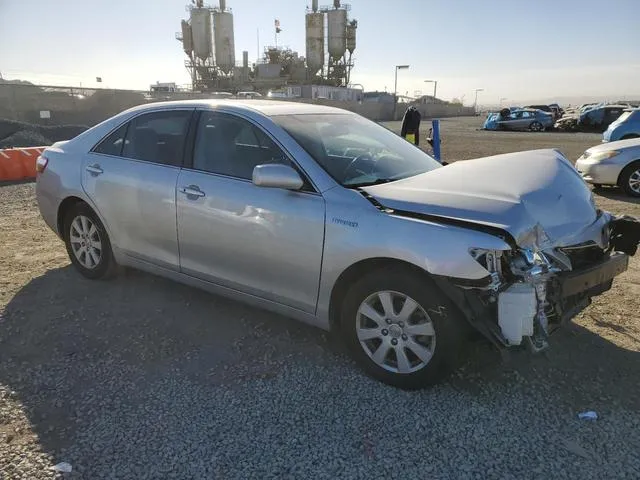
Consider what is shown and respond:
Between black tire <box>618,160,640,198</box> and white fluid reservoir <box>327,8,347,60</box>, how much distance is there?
224 feet

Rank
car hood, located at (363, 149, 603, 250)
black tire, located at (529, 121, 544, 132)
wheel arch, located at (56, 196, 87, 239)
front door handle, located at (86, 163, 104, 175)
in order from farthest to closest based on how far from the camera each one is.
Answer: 1. black tire, located at (529, 121, 544, 132)
2. wheel arch, located at (56, 196, 87, 239)
3. front door handle, located at (86, 163, 104, 175)
4. car hood, located at (363, 149, 603, 250)

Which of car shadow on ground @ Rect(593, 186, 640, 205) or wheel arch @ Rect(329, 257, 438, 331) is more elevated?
wheel arch @ Rect(329, 257, 438, 331)

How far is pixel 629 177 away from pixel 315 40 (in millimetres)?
70361

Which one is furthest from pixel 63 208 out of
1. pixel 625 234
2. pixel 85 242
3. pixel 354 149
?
pixel 625 234

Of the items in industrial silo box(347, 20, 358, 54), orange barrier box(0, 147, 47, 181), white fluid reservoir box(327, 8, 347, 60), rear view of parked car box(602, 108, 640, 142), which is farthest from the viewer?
industrial silo box(347, 20, 358, 54)

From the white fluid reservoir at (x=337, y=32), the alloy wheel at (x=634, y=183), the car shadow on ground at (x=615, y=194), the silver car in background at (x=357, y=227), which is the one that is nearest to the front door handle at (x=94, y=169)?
the silver car in background at (x=357, y=227)

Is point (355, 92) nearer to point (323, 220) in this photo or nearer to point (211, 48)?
point (211, 48)

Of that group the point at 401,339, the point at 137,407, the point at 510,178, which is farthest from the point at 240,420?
the point at 510,178

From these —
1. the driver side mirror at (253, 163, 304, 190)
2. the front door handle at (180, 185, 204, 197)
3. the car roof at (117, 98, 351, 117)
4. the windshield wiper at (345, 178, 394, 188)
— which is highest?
the car roof at (117, 98, 351, 117)

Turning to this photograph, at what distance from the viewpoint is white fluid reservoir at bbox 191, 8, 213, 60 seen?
68.6 meters

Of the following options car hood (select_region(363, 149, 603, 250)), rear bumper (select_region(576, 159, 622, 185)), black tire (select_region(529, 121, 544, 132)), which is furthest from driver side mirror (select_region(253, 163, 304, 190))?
black tire (select_region(529, 121, 544, 132))

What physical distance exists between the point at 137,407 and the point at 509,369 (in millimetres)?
2324

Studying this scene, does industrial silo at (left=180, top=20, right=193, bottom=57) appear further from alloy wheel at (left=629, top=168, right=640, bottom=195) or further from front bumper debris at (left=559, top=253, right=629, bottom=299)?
front bumper debris at (left=559, top=253, right=629, bottom=299)

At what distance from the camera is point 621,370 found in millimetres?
3264
